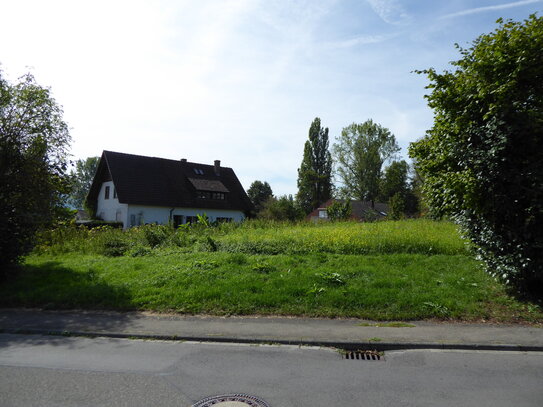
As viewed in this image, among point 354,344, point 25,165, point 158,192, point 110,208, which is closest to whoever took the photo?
point 354,344

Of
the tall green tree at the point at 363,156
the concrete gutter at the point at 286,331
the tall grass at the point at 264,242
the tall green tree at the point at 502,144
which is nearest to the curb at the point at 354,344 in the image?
the concrete gutter at the point at 286,331

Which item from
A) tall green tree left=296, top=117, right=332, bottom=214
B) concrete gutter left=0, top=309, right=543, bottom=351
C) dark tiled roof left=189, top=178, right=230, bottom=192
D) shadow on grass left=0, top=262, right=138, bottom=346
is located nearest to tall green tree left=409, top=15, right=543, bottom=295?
concrete gutter left=0, top=309, right=543, bottom=351

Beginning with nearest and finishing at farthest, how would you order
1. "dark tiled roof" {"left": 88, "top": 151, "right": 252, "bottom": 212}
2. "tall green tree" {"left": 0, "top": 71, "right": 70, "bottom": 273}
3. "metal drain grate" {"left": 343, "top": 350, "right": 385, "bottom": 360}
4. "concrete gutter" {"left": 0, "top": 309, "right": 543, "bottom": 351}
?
"metal drain grate" {"left": 343, "top": 350, "right": 385, "bottom": 360} → "concrete gutter" {"left": 0, "top": 309, "right": 543, "bottom": 351} → "tall green tree" {"left": 0, "top": 71, "right": 70, "bottom": 273} → "dark tiled roof" {"left": 88, "top": 151, "right": 252, "bottom": 212}

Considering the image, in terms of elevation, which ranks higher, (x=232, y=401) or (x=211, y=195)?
(x=211, y=195)

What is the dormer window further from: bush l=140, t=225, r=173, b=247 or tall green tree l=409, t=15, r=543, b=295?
tall green tree l=409, t=15, r=543, b=295

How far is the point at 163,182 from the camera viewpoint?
37.3 m

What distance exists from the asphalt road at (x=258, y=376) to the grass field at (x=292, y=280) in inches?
70.8

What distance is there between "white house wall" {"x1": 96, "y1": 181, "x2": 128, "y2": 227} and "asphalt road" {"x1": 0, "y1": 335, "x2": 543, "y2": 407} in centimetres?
2879

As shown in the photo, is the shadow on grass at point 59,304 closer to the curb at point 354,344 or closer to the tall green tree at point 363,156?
the curb at point 354,344

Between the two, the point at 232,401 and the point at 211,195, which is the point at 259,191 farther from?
the point at 232,401

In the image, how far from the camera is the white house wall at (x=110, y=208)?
33500 millimetres

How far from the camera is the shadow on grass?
6996 millimetres

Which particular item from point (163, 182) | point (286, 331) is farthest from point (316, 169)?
point (286, 331)

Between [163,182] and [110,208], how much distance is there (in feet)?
18.0
